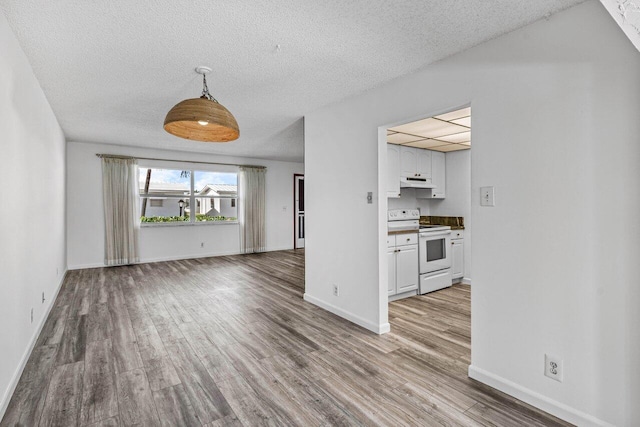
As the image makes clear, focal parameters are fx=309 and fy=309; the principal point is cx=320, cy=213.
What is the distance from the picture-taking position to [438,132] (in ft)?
12.3

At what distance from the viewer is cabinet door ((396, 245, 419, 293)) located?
3990 mm

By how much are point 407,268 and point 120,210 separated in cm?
580

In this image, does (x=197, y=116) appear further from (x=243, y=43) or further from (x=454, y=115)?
(x=454, y=115)

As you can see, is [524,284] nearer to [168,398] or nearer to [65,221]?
[168,398]

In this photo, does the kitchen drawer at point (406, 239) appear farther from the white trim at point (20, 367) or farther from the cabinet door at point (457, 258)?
the white trim at point (20, 367)

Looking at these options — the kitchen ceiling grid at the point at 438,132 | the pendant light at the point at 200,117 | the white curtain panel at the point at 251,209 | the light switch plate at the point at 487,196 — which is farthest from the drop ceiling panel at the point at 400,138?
the white curtain panel at the point at 251,209

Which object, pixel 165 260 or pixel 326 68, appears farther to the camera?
pixel 165 260

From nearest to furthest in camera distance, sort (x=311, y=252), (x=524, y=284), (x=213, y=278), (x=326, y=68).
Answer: (x=524, y=284)
(x=326, y=68)
(x=311, y=252)
(x=213, y=278)

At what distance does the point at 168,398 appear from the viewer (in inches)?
79.0

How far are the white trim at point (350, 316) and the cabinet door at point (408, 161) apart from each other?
2.10 metres

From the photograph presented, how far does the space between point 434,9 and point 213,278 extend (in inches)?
192

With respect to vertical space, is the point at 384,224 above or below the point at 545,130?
below

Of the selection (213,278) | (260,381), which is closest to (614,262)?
(260,381)

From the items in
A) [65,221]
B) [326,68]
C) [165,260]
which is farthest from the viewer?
→ [165,260]
